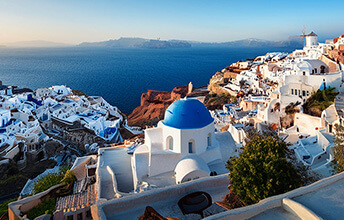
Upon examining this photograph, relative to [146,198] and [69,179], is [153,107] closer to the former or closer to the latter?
[69,179]

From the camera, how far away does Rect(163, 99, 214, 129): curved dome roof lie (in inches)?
492

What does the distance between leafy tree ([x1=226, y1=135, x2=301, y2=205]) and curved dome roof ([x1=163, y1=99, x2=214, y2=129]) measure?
17.7 feet

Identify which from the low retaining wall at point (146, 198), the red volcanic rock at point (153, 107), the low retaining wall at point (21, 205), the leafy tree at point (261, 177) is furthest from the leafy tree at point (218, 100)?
the leafy tree at point (261, 177)

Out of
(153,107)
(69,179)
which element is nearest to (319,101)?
(69,179)

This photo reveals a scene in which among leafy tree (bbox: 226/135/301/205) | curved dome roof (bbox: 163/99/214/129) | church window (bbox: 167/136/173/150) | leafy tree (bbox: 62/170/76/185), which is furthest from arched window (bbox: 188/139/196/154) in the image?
leafy tree (bbox: 62/170/76/185)

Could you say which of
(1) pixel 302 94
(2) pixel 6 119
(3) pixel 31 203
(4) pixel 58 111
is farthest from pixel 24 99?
(1) pixel 302 94

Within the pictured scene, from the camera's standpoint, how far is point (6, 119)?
96.5 ft

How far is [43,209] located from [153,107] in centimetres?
3980

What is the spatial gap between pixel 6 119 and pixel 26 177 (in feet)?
39.5

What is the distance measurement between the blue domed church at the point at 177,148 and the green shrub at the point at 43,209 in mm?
3645

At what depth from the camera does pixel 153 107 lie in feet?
165

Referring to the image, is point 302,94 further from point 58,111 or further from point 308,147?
point 58,111

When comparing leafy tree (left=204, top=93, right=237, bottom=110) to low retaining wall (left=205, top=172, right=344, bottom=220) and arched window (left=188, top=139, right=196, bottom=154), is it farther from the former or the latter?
low retaining wall (left=205, top=172, right=344, bottom=220)

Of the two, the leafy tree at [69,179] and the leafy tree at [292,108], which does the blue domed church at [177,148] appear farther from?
the leafy tree at [292,108]
